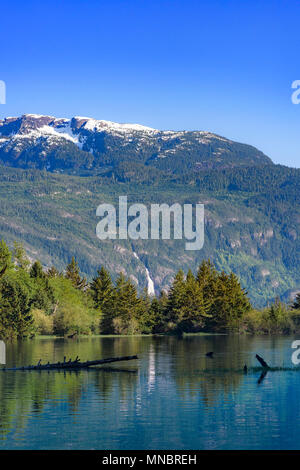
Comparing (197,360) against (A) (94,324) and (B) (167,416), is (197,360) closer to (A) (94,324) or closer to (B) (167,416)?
(B) (167,416)

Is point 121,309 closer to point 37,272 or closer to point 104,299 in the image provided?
point 104,299

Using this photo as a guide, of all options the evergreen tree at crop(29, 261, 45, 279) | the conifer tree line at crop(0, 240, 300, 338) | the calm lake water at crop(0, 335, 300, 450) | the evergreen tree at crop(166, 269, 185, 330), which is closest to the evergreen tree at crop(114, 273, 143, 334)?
the conifer tree line at crop(0, 240, 300, 338)

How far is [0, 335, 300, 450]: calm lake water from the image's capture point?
52656mm

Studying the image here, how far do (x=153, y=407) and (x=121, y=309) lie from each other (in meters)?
121

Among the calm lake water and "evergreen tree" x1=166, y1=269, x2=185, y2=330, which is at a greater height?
"evergreen tree" x1=166, y1=269, x2=185, y2=330

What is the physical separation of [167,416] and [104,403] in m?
7.61

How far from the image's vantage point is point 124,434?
2137 inches

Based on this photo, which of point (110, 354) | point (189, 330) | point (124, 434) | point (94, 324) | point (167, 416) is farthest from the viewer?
point (189, 330)

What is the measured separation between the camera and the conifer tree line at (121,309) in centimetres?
16925

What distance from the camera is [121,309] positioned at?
186 metres

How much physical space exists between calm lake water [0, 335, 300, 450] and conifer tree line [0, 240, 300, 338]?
215 ft

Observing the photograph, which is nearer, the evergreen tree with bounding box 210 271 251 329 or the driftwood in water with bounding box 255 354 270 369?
the driftwood in water with bounding box 255 354 270 369

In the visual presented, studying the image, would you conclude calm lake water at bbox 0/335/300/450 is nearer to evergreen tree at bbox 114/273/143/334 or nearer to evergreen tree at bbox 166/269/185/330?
evergreen tree at bbox 114/273/143/334
